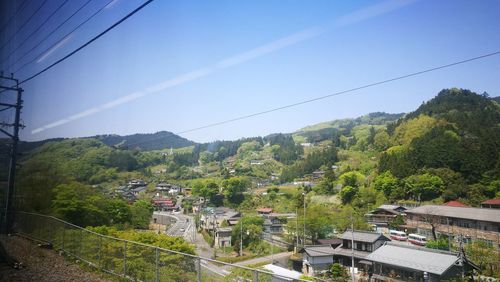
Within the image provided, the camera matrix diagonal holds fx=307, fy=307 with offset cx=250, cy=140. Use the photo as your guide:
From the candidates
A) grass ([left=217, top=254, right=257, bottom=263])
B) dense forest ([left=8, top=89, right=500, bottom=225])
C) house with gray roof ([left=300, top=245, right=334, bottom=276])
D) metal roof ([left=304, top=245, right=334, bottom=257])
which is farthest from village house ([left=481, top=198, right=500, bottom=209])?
grass ([left=217, top=254, right=257, bottom=263])

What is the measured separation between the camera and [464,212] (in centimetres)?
1805

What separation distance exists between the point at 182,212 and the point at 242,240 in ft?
41.7

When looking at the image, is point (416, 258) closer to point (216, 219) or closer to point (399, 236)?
point (399, 236)

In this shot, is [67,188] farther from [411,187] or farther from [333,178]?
[333,178]

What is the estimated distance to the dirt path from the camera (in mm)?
3689

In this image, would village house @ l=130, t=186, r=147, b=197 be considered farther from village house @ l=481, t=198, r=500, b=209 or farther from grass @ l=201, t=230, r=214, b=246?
village house @ l=481, t=198, r=500, b=209

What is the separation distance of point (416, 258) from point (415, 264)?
0.47 meters

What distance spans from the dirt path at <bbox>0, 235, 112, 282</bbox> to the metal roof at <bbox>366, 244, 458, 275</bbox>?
11.5 m

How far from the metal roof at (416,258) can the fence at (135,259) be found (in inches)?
400

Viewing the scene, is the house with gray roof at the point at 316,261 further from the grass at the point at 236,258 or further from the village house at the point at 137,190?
the village house at the point at 137,190

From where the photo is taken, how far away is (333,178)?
37375mm

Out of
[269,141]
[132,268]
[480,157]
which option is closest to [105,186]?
[132,268]

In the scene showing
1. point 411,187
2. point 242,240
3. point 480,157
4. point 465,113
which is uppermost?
point 465,113

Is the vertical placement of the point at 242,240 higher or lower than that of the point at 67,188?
lower
